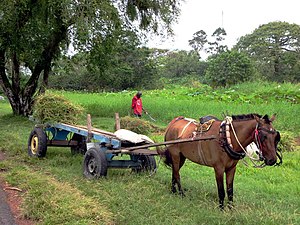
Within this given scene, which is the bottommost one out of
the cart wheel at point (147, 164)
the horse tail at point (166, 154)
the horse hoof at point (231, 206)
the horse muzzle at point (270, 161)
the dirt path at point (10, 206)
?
the horse hoof at point (231, 206)

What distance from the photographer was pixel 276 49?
3981 centimetres

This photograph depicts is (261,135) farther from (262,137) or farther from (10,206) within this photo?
(10,206)

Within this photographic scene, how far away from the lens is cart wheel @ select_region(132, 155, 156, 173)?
7598mm

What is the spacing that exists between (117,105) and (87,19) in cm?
841

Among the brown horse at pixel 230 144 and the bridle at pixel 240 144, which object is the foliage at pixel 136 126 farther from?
the bridle at pixel 240 144

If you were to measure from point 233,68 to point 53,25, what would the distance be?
21.1 meters

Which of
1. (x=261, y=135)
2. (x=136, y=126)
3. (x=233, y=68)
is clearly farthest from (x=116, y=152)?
(x=233, y=68)

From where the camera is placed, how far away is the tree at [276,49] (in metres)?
38.7

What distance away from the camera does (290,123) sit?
591 inches

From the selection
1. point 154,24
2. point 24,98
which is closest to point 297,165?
point 154,24


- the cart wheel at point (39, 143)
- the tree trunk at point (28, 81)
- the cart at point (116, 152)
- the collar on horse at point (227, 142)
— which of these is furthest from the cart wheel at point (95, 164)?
the tree trunk at point (28, 81)

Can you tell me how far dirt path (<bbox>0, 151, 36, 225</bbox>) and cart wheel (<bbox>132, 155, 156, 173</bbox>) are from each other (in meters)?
2.39

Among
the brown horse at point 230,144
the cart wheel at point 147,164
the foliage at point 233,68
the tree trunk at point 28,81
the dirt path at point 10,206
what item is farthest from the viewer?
the foliage at point 233,68

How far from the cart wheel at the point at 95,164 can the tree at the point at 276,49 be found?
112ft
